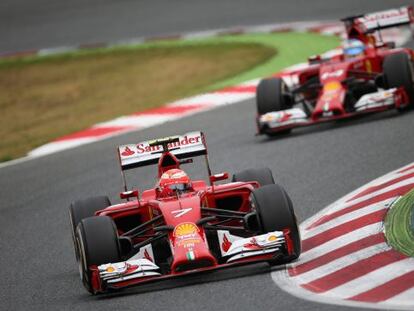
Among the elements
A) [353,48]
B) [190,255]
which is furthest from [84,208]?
[353,48]

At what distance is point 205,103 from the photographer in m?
20.5

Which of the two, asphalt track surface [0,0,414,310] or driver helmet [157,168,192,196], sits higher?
driver helmet [157,168,192,196]

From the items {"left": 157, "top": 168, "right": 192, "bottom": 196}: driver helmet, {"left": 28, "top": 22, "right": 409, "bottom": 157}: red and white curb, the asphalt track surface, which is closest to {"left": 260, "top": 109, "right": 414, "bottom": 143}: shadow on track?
the asphalt track surface

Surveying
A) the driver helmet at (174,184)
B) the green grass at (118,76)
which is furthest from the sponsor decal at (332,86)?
the driver helmet at (174,184)

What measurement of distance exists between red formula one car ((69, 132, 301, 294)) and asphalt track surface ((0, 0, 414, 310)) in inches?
7.1

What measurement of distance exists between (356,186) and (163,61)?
51.5 ft

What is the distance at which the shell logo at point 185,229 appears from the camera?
31.3 ft

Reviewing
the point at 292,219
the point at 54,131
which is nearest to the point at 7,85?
the point at 54,131

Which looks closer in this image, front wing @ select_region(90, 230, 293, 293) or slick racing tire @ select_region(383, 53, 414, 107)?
front wing @ select_region(90, 230, 293, 293)

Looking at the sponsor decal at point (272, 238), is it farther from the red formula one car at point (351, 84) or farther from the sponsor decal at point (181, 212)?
the red formula one car at point (351, 84)

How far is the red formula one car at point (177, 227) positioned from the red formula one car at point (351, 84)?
494 cm

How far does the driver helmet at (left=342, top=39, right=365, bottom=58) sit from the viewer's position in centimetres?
1689

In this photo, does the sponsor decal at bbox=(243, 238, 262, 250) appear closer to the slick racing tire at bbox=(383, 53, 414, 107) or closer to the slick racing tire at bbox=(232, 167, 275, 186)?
the slick racing tire at bbox=(232, 167, 275, 186)

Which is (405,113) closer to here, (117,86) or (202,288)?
(202,288)
